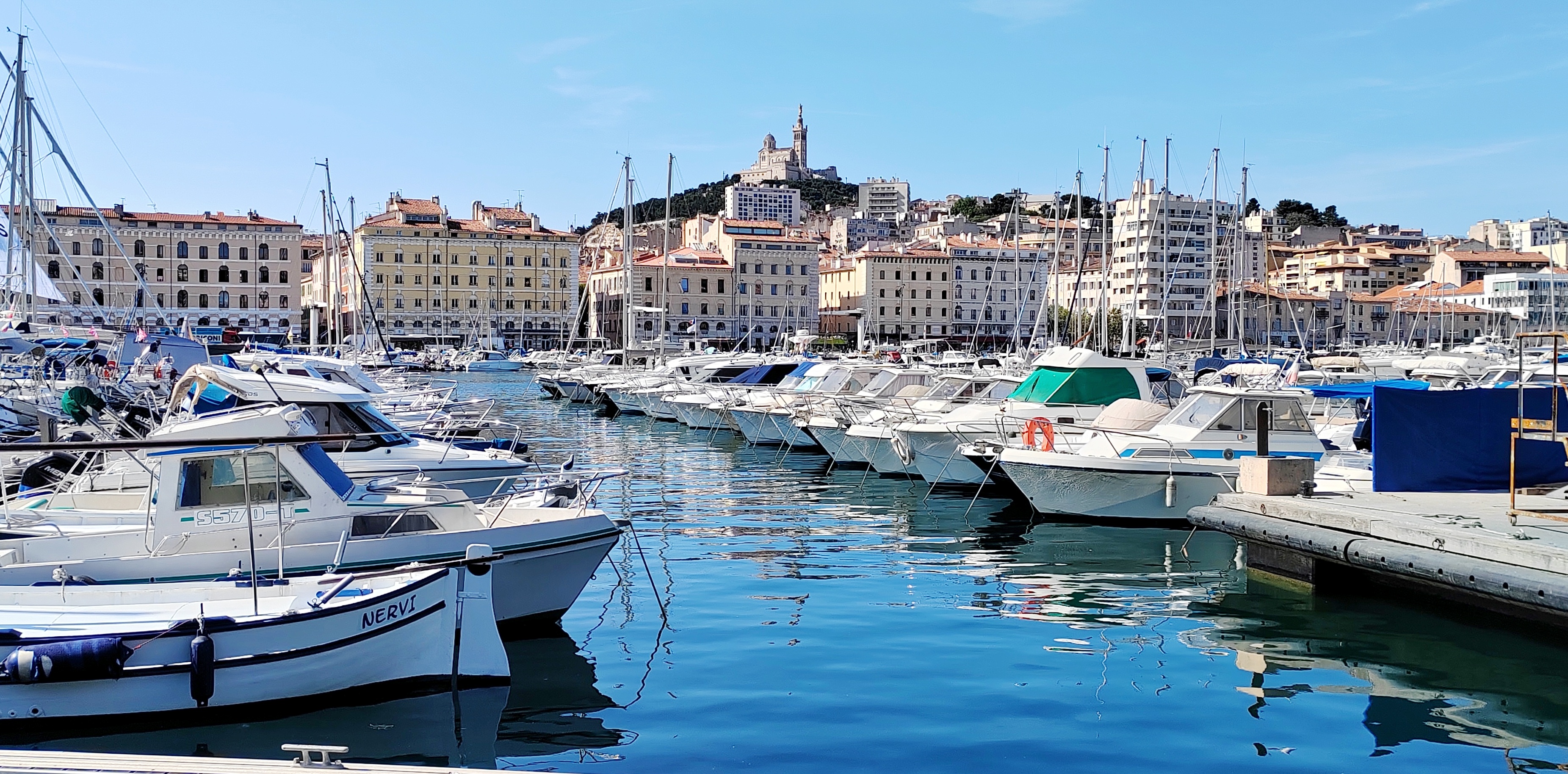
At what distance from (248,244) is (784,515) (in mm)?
110280

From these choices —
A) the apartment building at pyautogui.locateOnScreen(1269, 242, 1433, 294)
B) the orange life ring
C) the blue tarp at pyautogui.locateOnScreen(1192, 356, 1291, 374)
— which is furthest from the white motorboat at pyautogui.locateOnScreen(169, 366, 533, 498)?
the apartment building at pyautogui.locateOnScreen(1269, 242, 1433, 294)

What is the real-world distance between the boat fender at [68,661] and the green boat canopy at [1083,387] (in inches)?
723

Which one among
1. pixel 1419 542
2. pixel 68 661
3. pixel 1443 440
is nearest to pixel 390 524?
pixel 68 661

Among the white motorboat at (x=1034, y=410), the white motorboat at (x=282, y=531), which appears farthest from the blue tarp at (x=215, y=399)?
the white motorboat at (x=1034, y=410)

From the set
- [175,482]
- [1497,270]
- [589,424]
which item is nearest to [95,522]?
[175,482]

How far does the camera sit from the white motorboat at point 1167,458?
1870 cm

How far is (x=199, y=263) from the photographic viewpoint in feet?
388

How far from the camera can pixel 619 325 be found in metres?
133

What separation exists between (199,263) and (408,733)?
119329 mm

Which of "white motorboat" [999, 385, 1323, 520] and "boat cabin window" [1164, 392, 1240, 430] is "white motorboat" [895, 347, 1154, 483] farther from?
"white motorboat" [999, 385, 1323, 520]

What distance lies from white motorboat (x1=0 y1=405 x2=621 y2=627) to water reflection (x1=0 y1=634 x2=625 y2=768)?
1.81m

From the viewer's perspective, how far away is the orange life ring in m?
20.7

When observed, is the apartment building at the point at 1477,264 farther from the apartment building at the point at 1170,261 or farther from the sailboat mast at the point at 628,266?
the sailboat mast at the point at 628,266

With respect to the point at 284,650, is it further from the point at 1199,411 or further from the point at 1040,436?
the point at 1040,436
